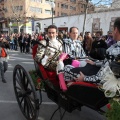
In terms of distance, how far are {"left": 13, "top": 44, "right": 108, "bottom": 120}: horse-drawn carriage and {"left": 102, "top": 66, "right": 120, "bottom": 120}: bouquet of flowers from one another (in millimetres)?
198

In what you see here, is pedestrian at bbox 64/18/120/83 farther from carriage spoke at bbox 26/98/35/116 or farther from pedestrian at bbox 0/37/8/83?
pedestrian at bbox 0/37/8/83

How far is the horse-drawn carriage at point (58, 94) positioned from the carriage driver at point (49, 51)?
0.10m

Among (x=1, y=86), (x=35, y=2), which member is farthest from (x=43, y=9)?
(x=1, y=86)

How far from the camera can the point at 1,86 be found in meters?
5.78

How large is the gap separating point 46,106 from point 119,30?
2538mm

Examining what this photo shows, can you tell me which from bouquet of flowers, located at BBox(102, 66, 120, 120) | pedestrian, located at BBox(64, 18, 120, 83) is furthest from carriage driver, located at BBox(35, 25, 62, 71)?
bouquet of flowers, located at BBox(102, 66, 120, 120)

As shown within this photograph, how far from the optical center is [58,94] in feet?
10.4

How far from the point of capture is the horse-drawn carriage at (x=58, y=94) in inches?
98.7

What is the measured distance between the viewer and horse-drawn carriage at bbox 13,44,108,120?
8.23 feet

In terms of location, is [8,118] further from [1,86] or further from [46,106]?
[1,86]

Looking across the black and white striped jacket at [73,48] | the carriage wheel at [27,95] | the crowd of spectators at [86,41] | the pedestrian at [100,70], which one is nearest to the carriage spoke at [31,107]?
the carriage wheel at [27,95]

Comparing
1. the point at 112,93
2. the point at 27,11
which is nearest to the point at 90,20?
the point at 112,93

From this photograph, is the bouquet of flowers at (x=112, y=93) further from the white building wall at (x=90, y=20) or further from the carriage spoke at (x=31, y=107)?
the white building wall at (x=90, y=20)

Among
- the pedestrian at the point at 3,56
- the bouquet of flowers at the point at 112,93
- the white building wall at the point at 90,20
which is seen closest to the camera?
the bouquet of flowers at the point at 112,93
